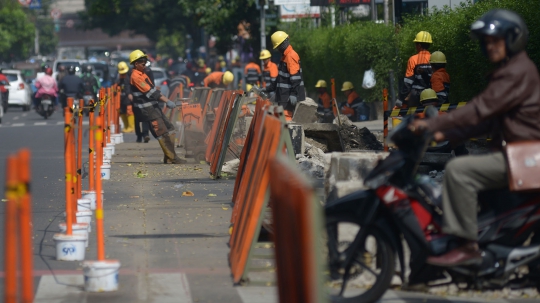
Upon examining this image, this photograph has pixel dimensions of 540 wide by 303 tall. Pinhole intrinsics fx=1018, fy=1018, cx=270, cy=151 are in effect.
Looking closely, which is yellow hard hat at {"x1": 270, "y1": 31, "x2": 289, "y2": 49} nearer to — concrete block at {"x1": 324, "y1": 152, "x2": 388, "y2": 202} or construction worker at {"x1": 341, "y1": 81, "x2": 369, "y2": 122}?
concrete block at {"x1": 324, "y1": 152, "x2": 388, "y2": 202}

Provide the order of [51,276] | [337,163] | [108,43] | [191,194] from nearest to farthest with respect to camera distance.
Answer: [51,276], [337,163], [191,194], [108,43]

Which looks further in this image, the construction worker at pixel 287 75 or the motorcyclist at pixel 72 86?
the motorcyclist at pixel 72 86

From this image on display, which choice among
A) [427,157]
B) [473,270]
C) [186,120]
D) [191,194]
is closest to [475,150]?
[427,157]

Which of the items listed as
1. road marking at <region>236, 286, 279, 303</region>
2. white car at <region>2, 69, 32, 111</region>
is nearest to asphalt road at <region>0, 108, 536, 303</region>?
road marking at <region>236, 286, 279, 303</region>

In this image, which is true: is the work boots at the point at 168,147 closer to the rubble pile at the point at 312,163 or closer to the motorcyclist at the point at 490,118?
the rubble pile at the point at 312,163

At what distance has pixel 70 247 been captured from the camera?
304 inches

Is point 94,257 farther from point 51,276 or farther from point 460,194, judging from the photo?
point 460,194

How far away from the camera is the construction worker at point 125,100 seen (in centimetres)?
2266

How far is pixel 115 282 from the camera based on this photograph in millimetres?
6676

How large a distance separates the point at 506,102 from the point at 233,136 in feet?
26.2

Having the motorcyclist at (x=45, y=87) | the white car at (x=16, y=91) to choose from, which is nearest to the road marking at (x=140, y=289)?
the motorcyclist at (x=45, y=87)

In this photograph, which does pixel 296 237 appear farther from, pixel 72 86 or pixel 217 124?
pixel 72 86

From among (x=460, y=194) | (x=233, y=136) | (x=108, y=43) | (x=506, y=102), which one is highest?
(x=506, y=102)

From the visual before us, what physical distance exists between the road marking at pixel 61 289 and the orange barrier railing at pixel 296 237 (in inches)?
85.8
